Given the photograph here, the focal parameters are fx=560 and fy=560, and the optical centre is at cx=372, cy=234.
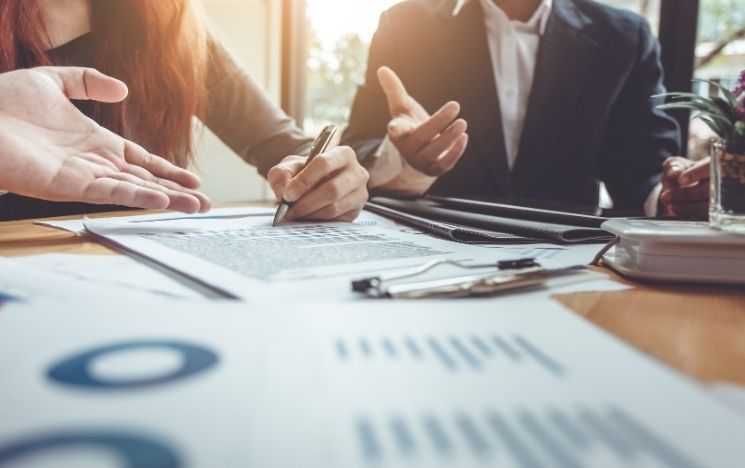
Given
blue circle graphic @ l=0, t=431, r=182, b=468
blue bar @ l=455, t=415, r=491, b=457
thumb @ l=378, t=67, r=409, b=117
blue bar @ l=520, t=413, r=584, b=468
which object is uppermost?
thumb @ l=378, t=67, r=409, b=117

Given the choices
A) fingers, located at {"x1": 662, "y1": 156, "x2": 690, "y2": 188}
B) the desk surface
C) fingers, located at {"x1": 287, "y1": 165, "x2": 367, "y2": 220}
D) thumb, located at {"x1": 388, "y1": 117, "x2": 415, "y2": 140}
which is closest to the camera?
the desk surface

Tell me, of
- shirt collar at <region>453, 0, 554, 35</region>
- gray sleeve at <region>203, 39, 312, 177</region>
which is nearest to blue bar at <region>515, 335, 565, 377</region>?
gray sleeve at <region>203, 39, 312, 177</region>

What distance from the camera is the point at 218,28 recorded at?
2117mm

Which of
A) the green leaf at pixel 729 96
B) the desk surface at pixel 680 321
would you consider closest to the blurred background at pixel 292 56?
the green leaf at pixel 729 96

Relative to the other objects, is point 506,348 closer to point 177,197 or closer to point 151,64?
point 177,197

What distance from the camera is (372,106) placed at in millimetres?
1418

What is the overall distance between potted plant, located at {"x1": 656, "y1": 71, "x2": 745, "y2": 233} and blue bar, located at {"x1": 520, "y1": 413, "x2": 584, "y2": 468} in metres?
0.41

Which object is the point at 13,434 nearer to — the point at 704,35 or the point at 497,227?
the point at 497,227

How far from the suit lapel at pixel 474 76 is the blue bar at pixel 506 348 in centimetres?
109

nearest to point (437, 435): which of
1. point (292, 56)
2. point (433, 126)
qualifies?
point (433, 126)

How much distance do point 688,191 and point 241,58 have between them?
6.04 ft

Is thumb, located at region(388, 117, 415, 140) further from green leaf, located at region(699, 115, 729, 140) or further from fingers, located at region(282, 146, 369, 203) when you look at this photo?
green leaf, located at region(699, 115, 729, 140)

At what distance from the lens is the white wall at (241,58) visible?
85.7 inches

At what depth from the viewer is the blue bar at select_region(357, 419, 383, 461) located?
17cm
